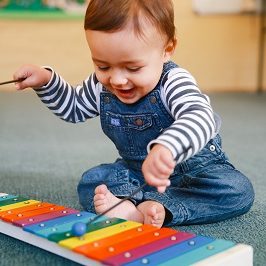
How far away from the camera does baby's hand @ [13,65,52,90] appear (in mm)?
1024

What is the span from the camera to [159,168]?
0.69 m

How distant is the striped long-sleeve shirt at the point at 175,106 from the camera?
0.75 meters

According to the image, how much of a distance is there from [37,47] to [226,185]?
261 cm

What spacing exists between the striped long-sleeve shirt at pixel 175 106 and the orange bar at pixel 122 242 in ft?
0.33

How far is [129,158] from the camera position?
101 centimetres

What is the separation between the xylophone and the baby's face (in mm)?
220

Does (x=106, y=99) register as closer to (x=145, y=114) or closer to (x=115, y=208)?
(x=145, y=114)

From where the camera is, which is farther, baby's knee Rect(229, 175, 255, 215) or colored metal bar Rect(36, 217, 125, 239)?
baby's knee Rect(229, 175, 255, 215)

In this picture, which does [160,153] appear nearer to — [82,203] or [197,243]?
[197,243]

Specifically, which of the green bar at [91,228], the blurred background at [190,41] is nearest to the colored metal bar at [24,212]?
the green bar at [91,228]

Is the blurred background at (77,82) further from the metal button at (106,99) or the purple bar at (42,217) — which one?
the metal button at (106,99)

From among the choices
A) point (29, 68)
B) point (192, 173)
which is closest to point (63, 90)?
point (29, 68)

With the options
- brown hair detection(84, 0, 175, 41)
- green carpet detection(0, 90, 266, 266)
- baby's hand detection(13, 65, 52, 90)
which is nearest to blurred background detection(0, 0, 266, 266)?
green carpet detection(0, 90, 266, 266)

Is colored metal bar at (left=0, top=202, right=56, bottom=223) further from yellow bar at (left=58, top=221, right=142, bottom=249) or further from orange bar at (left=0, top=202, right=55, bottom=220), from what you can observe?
yellow bar at (left=58, top=221, right=142, bottom=249)
